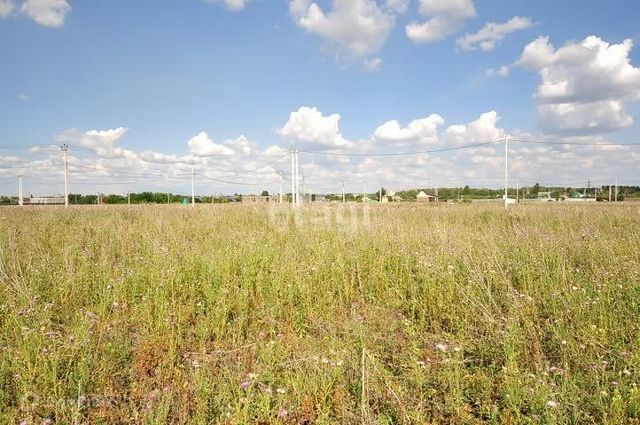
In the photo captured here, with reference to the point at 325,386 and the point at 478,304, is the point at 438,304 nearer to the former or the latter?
the point at 478,304

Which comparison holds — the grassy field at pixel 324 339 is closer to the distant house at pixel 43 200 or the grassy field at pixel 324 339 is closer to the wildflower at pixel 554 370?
the wildflower at pixel 554 370

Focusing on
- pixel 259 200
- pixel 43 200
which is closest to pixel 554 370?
pixel 259 200

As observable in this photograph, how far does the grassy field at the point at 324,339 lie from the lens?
230 centimetres

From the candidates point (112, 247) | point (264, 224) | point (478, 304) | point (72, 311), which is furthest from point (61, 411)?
point (264, 224)

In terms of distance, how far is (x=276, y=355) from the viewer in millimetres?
2893

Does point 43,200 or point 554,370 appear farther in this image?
point 43,200

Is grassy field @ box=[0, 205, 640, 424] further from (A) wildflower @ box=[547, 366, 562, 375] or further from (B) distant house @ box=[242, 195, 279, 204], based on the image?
(B) distant house @ box=[242, 195, 279, 204]

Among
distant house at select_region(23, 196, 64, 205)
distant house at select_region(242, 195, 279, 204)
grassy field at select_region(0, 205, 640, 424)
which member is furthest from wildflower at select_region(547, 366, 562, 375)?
distant house at select_region(23, 196, 64, 205)

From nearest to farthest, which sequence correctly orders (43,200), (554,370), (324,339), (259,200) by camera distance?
(554,370) < (324,339) < (259,200) < (43,200)

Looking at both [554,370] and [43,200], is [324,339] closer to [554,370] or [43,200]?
[554,370]

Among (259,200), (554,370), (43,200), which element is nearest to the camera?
(554,370)

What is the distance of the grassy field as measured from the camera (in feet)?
7.54

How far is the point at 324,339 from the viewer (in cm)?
334

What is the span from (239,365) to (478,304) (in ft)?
8.14
